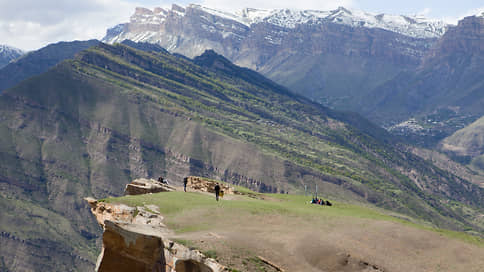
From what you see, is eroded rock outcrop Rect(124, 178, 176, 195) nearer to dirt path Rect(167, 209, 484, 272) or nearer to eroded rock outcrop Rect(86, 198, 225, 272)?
dirt path Rect(167, 209, 484, 272)

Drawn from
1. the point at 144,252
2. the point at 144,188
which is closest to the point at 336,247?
the point at 144,252

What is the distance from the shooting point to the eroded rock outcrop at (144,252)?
1657 inches

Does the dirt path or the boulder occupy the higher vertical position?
the dirt path

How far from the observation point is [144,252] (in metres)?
45.2

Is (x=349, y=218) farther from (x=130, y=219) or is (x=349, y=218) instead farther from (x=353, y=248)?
(x=130, y=219)

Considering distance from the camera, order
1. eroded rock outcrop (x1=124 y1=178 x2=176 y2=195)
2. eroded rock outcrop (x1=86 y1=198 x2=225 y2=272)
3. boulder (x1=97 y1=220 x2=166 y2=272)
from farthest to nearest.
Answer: eroded rock outcrop (x1=124 y1=178 x2=176 y2=195)
boulder (x1=97 y1=220 x2=166 y2=272)
eroded rock outcrop (x1=86 y1=198 x2=225 y2=272)

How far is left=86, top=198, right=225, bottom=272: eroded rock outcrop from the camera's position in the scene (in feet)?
138

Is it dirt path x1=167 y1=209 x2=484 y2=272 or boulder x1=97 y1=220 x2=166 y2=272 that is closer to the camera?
dirt path x1=167 y1=209 x2=484 y2=272

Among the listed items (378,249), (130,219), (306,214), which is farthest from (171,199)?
(378,249)

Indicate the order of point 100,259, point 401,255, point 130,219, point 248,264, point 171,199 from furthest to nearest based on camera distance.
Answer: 1. point 171,199
2. point 130,219
3. point 100,259
4. point 401,255
5. point 248,264

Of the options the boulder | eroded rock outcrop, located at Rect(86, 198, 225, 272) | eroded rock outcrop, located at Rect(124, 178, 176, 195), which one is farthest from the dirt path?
eroded rock outcrop, located at Rect(124, 178, 176, 195)

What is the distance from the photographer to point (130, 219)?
51406 millimetres

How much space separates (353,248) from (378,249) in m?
2.20

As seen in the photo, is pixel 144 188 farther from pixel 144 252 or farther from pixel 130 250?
pixel 144 252
